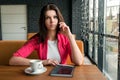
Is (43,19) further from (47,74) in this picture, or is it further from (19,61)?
(47,74)

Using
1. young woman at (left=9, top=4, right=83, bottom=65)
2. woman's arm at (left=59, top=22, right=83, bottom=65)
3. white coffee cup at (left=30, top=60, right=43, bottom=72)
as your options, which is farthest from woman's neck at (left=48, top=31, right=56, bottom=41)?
white coffee cup at (left=30, top=60, right=43, bottom=72)

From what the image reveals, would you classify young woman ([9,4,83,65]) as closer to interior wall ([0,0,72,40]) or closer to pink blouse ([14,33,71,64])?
pink blouse ([14,33,71,64])

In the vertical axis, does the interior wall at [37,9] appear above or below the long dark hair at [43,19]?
above

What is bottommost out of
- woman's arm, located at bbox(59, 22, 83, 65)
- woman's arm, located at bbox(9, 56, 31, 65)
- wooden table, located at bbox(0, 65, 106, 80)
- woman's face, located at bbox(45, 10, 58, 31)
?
wooden table, located at bbox(0, 65, 106, 80)

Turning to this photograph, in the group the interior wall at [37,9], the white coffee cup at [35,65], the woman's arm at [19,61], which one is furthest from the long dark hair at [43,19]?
the interior wall at [37,9]

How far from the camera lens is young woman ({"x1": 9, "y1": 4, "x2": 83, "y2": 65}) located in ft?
5.16

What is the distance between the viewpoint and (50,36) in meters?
1.67

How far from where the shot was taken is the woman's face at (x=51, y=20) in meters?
1.57

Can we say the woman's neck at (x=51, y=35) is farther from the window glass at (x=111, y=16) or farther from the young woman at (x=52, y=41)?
the window glass at (x=111, y=16)

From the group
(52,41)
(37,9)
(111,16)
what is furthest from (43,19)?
(37,9)

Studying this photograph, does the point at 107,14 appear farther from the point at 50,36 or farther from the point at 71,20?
the point at 71,20

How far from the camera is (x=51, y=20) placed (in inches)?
61.7

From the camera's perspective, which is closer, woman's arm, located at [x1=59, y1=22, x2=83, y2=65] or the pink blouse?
woman's arm, located at [x1=59, y1=22, x2=83, y2=65]

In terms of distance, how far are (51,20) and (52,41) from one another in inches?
7.9
